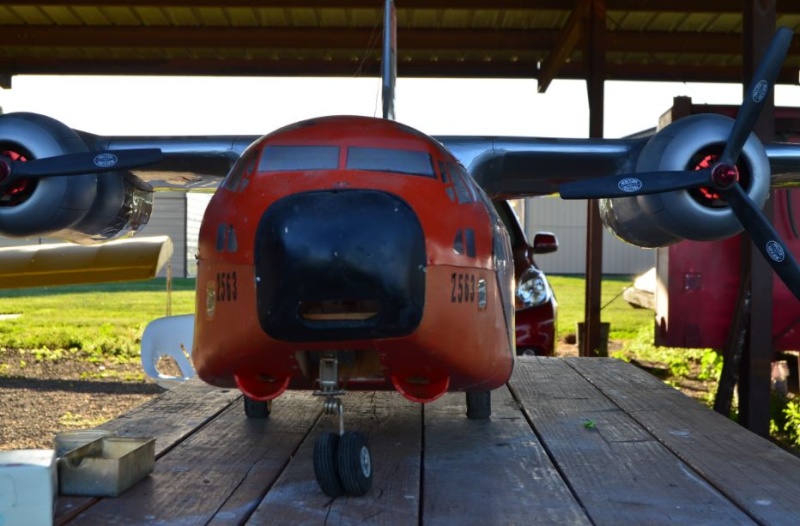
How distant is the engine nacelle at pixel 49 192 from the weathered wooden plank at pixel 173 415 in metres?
1.34

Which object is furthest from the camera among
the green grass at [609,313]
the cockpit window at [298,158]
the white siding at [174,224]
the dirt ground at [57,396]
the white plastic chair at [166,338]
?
the white siding at [174,224]

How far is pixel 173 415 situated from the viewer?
489cm

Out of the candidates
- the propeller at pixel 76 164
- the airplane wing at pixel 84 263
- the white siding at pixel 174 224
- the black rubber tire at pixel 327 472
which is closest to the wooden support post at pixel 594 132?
the airplane wing at pixel 84 263

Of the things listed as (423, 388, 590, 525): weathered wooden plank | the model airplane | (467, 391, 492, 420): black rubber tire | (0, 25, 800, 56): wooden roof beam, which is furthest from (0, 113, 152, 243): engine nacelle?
(0, 25, 800, 56): wooden roof beam

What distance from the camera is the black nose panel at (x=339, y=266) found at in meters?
3.46

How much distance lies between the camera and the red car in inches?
361

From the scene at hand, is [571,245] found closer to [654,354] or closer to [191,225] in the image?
[191,225]

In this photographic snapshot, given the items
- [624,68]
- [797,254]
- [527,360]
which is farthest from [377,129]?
[624,68]

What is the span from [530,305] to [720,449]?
16.8ft

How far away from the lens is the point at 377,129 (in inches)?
174

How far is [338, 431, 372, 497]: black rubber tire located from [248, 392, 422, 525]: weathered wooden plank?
3 cm

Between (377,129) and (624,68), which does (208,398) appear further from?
(624,68)

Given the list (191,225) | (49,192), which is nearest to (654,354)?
(49,192)

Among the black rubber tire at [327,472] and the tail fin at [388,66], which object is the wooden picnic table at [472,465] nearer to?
the black rubber tire at [327,472]
